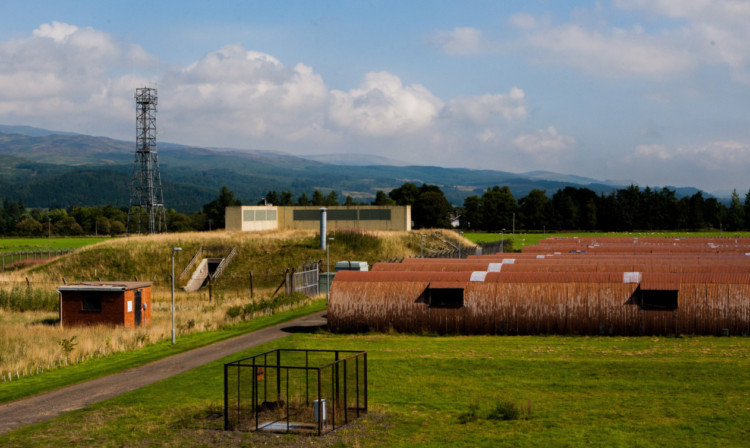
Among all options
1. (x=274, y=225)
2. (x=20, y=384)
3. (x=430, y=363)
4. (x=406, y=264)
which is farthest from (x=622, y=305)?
(x=274, y=225)

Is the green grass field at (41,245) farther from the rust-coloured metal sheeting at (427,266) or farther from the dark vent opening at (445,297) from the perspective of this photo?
the dark vent opening at (445,297)

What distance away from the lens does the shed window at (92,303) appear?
42.8 meters

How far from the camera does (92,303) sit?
42.9 metres

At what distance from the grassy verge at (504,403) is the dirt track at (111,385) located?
89 centimetres

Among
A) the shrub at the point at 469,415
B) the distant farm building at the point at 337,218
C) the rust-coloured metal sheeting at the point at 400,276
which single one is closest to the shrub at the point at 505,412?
the shrub at the point at 469,415

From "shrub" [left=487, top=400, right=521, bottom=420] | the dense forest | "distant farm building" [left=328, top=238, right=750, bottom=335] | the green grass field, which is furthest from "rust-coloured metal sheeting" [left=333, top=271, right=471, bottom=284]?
the dense forest

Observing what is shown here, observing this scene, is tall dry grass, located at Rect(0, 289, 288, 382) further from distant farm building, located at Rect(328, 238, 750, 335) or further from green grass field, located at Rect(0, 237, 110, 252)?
green grass field, located at Rect(0, 237, 110, 252)

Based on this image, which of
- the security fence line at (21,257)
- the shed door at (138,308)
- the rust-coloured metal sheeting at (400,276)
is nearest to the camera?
the rust-coloured metal sheeting at (400,276)

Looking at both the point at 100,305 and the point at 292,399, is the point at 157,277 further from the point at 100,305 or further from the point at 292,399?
the point at 292,399

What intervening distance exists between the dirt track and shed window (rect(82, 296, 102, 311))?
10.4 metres

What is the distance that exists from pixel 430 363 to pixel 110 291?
22.3 metres

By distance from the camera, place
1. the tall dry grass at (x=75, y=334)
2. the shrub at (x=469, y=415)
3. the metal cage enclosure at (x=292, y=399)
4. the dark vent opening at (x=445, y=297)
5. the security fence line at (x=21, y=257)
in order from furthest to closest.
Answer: the security fence line at (x=21, y=257), the dark vent opening at (x=445, y=297), the tall dry grass at (x=75, y=334), the shrub at (x=469, y=415), the metal cage enclosure at (x=292, y=399)

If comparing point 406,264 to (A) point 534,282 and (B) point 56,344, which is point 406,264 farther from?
(B) point 56,344

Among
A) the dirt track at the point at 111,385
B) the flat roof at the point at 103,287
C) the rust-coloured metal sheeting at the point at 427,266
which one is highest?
the rust-coloured metal sheeting at the point at 427,266
